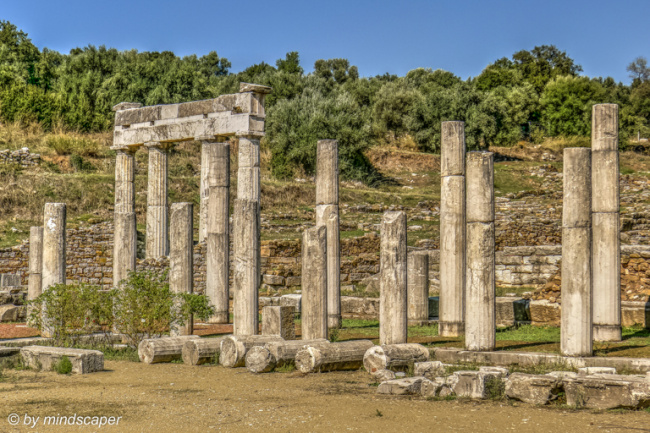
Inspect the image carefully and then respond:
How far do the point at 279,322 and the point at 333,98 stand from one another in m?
31.8

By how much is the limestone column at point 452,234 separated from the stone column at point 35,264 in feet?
31.5

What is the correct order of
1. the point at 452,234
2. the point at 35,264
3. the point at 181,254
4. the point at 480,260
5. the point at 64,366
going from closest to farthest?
the point at 64,366 → the point at 480,260 → the point at 452,234 → the point at 181,254 → the point at 35,264

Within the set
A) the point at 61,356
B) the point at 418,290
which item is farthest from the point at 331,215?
the point at 61,356

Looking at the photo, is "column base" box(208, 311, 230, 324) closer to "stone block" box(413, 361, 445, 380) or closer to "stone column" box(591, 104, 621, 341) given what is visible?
"stone column" box(591, 104, 621, 341)

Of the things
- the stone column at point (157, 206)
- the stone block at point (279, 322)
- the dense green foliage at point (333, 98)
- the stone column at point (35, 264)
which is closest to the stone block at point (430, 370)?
the stone block at point (279, 322)

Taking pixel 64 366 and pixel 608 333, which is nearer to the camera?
pixel 64 366

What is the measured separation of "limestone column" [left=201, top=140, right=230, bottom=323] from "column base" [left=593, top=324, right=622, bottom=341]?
725 cm

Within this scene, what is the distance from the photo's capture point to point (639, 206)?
97.9 feet

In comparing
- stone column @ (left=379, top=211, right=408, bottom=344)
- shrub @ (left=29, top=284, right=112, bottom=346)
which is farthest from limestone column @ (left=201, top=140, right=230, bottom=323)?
stone column @ (left=379, top=211, right=408, bottom=344)

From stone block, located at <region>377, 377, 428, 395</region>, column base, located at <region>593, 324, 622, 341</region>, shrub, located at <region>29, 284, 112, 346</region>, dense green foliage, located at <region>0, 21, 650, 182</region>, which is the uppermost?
dense green foliage, located at <region>0, 21, 650, 182</region>

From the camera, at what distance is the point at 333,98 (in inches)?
1774

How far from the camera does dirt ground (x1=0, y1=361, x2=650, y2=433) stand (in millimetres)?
8375

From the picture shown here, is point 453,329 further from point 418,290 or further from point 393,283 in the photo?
point 418,290

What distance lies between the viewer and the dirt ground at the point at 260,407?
8375 millimetres
